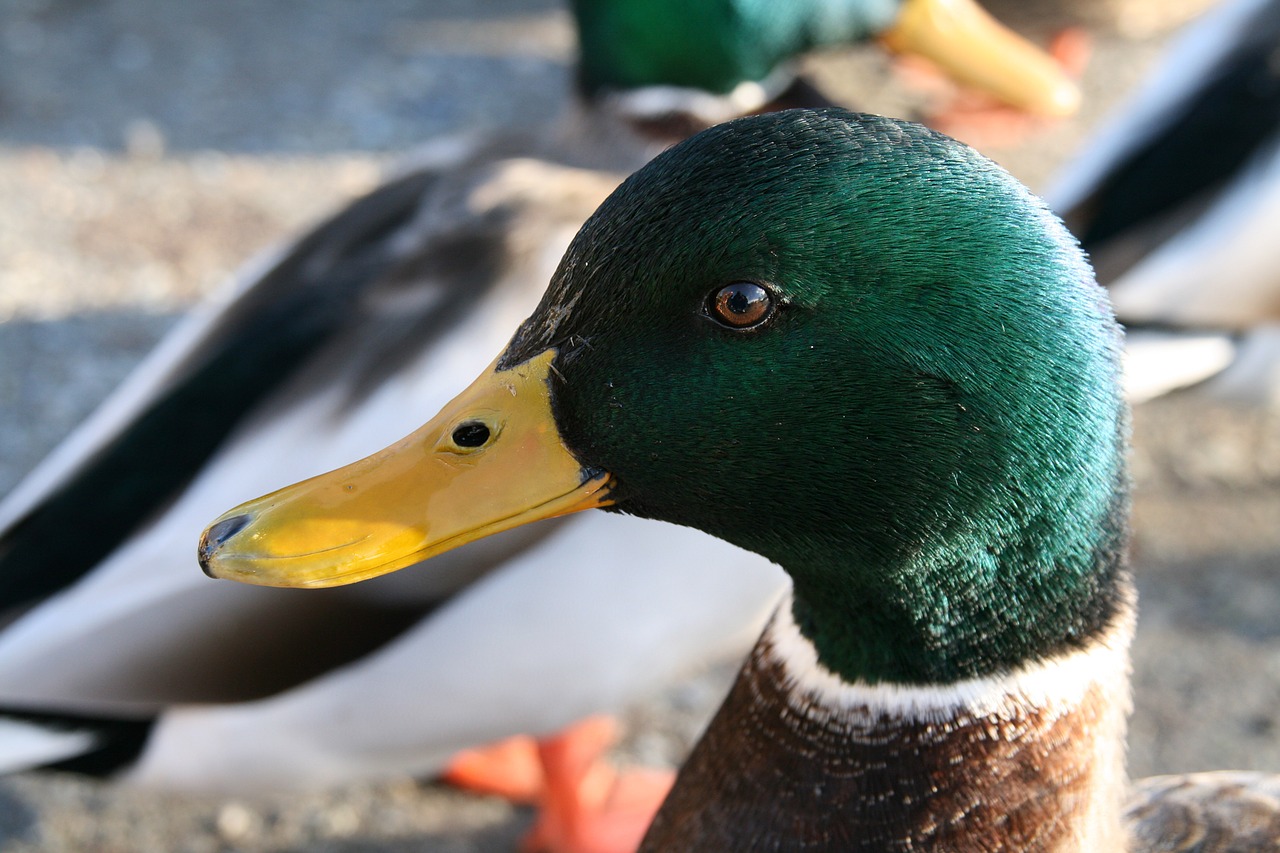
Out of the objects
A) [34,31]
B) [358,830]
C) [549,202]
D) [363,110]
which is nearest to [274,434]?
[549,202]

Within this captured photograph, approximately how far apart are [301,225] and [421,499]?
2841mm

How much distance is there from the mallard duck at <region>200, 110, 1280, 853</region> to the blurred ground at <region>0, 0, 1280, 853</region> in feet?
4.51

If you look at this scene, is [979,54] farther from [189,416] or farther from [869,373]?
[869,373]

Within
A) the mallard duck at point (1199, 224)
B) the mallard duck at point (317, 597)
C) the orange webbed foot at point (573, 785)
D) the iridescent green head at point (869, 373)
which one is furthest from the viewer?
the mallard duck at point (1199, 224)

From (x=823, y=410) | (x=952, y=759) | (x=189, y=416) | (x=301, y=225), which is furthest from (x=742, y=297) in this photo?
(x=301, y=225)

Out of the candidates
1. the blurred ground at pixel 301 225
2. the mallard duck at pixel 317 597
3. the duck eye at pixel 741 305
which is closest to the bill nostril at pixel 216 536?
the duck eye at pixel 741 305

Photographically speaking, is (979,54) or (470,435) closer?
(470,435)

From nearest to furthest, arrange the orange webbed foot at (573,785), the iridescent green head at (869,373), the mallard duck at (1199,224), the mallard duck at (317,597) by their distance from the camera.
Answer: the iridescent green head at (869,373)
the mallard duck at (317,597)
the orange webbed foot at (573,785)
the mallard duck at (1199,224)

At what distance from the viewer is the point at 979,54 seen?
2.87m

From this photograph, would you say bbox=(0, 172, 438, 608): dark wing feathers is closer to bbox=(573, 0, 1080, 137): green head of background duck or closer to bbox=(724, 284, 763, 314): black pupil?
bbox=(573, 0, 1080, 137): green head of background duck

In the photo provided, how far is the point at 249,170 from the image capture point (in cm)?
400

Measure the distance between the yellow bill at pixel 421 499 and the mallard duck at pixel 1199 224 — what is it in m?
1.83

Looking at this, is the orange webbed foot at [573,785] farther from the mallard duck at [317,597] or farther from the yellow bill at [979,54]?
the yellow bill at [979,54]

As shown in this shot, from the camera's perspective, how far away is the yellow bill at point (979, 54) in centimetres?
275
